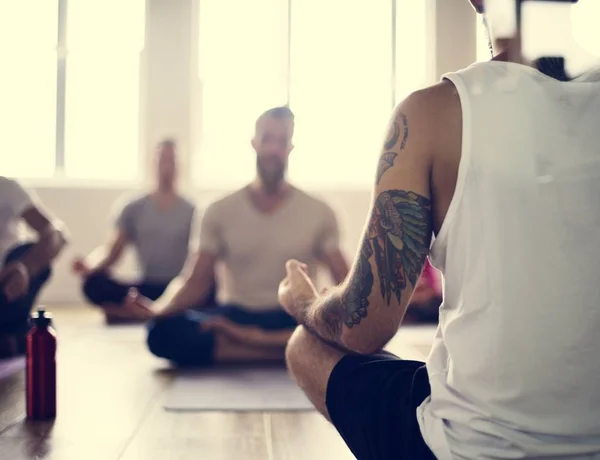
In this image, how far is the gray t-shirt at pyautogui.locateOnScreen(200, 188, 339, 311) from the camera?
2863 mm

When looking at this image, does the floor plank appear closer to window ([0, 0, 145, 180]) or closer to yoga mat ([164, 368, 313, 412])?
yoga mat ([164, 368, 313, 412])

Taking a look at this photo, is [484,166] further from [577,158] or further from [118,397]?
[118,397]

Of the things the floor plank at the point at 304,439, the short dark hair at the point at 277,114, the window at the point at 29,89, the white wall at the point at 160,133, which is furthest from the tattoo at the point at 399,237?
the window at the point at 29,89

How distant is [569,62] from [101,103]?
16.9 feet

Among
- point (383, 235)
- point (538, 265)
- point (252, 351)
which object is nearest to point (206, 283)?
point (252, 351)

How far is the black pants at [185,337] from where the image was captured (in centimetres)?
269

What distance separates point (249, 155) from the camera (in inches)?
231

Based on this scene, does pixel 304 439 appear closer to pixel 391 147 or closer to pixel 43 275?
pixel 391 147

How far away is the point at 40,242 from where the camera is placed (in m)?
2.94

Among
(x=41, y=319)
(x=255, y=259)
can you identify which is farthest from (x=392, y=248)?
(x=255, y=259)

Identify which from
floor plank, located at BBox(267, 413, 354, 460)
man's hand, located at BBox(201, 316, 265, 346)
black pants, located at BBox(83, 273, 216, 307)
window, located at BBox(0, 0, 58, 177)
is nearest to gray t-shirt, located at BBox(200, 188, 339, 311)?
man's hand, located at BBox(201, 316, 265, 346)

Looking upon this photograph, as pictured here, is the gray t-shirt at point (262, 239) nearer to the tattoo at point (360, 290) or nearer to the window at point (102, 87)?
the tattoo at point (360, 290)

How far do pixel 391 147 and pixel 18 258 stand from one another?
7.61ft

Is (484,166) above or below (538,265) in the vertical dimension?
above
